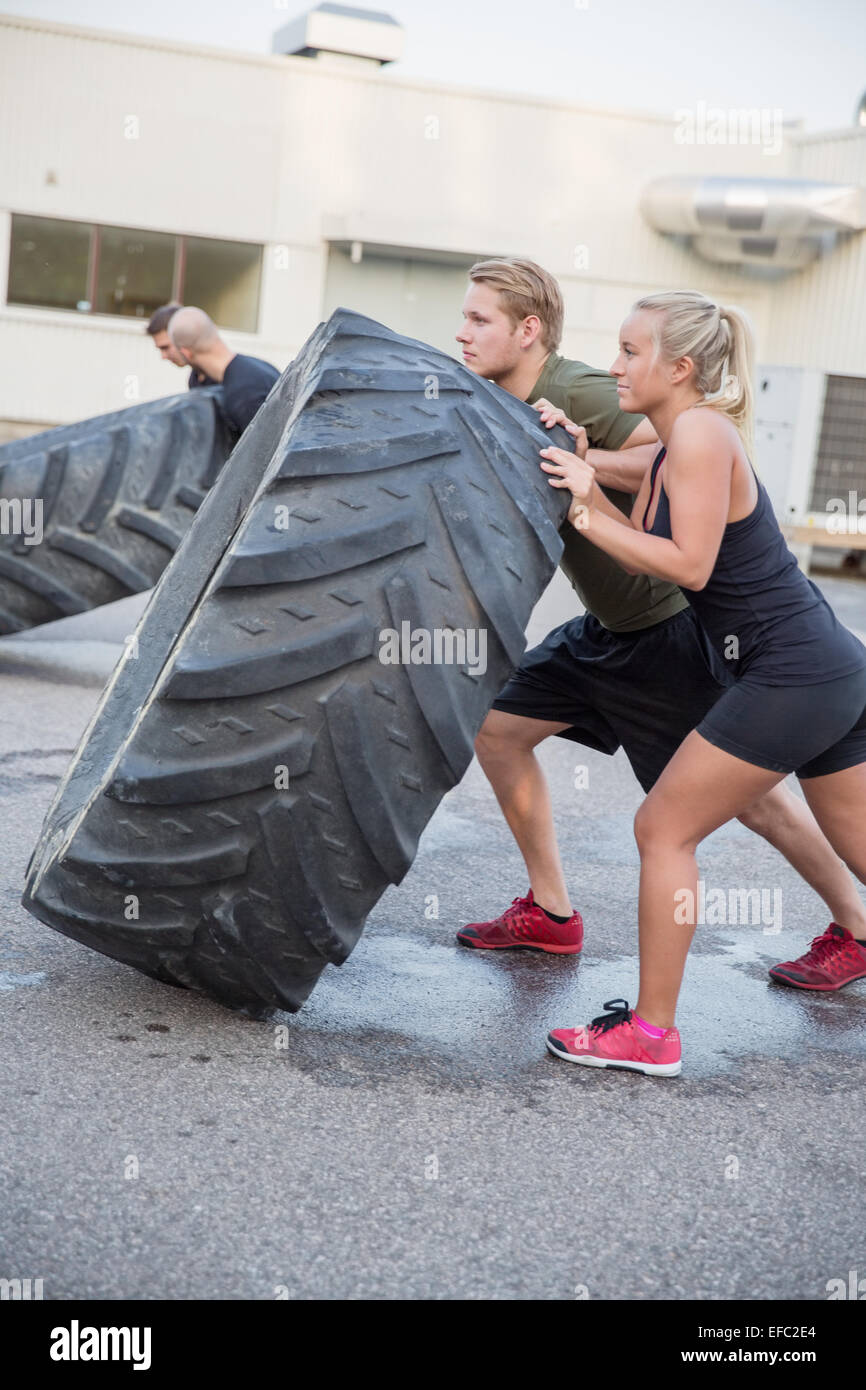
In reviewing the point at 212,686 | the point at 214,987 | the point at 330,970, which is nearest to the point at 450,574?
the point at 212,686

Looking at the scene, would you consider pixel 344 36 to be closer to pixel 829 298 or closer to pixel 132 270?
pixel 132 270

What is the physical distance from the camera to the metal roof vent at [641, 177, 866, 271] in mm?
18406

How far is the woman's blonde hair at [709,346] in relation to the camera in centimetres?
288

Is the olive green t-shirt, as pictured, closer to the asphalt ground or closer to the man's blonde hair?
the man's blonde hair

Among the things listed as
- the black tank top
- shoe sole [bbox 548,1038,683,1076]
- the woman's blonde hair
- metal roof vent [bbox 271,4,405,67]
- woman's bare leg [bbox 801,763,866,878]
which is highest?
metal roof vent [bbox 271,4,405,67]

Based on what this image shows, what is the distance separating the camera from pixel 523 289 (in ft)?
11.0

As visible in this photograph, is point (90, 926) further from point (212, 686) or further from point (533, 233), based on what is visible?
point (533, 233)

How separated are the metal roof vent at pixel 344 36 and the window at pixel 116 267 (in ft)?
11.3

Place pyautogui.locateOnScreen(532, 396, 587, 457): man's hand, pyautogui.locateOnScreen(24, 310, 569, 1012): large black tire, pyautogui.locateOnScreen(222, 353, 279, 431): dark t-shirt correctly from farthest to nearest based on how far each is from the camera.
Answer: pyautogui.locateOnScreen(222, 353, 279, 431): dark t-shirt, pyautogui.locateOnScreen(532, 396, 587, 457): man's hand, pyautogui.locateOnScreen(24, 310, 569, 1012): large black tire

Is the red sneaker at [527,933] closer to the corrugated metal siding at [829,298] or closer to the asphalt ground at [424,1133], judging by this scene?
the asphalt ground at [424,1133]

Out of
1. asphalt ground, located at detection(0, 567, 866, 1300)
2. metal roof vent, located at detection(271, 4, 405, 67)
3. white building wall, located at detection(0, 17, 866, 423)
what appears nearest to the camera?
asphalt ground, located at detection(0, 567, 866, 1300)

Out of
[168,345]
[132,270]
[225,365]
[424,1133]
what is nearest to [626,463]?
[424,1133]

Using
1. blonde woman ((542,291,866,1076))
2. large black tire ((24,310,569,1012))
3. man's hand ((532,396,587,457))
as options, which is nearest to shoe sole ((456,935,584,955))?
blonde woman ((542,291,866,1076))

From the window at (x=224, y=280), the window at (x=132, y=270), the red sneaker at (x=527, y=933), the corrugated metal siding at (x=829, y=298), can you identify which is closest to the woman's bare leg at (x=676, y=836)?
the red sneaker at (x=527, y=933)
